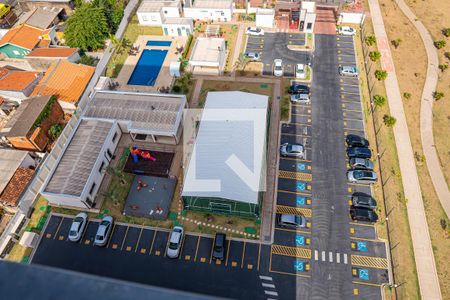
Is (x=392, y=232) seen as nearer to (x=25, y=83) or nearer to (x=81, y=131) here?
(x=81, y=131)

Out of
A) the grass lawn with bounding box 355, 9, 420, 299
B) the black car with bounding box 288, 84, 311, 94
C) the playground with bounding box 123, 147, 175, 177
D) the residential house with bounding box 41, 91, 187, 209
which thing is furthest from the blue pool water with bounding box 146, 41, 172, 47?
the grass lawn with bounding box 355, 9, 420, 299

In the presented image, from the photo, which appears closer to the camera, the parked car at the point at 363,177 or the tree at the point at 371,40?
the parked car at the point at 363,177

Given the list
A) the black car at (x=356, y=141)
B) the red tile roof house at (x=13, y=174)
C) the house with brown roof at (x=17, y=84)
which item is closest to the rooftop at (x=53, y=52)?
the house with brown roof at (x=17, y=84)

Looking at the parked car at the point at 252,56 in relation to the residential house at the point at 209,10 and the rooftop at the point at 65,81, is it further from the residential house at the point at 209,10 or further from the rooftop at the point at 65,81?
the rooftop at the point at 65,81

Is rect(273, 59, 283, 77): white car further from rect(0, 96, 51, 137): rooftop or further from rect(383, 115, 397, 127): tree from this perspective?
rect(0, 96, 51, 137): rooftop

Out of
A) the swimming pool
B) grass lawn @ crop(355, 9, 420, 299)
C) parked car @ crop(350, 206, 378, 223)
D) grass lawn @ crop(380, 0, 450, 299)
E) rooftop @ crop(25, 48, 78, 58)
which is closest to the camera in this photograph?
grass lawn @ crop(355, 9, 420, 299)

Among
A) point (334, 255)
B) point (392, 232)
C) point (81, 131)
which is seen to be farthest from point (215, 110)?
point (392, 232)

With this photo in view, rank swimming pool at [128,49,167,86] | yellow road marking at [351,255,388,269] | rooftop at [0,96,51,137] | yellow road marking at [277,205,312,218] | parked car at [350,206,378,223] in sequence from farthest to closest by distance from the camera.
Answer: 1. swimming pool at [128,49,167,86]
2. rooftop at [0,96,51,137]
3. yellow road marking at [277,205,312,218]
4. parked car at [350,206,378,223]
5. yellow road marking at [351,255,388,269]
